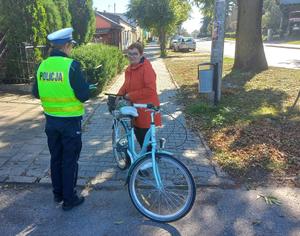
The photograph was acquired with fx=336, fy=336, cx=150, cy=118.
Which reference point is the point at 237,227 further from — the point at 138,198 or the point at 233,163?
the point at 233,163

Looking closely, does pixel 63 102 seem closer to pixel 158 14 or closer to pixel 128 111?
pixel 128 111

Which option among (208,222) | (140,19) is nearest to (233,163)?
(208,222)

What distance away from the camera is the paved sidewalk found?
4.38m

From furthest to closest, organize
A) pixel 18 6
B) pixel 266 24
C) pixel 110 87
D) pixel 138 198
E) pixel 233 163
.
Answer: pixel 266 24, pixel 110 87, pixel 18 6, pixel 233 163, pixel 138 198

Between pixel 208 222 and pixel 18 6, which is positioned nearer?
pixel 208 222

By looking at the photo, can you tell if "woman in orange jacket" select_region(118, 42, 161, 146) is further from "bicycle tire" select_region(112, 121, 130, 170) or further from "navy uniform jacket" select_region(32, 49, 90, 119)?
"navy uniform jacket" select_region(32, 49, 90, 119)

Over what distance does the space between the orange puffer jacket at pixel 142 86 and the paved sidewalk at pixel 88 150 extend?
0.93 meters

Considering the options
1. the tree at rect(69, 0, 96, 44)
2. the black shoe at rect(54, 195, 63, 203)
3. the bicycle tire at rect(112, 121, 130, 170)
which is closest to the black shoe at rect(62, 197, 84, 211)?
the black shoe at rect(54, 195, 63, 203)

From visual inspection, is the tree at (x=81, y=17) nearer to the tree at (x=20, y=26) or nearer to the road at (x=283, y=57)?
the tree at (x=20, y=26)

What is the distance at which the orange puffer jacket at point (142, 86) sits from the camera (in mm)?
3840

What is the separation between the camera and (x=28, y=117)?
7.20 metres

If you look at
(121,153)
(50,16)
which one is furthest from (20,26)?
(121,153)

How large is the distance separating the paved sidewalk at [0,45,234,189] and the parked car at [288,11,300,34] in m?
53.0

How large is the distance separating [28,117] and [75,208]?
408cm
